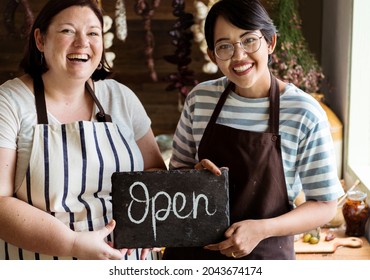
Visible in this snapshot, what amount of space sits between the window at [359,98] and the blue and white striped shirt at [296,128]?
1.49m

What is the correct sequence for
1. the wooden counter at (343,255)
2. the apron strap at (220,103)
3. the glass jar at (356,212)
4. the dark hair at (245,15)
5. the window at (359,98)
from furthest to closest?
the window at (359,98) < the glass jar at (356,212) < the wooden counter at (343,255) < the apron strap at (220,103) < the dark hair at (245,15)

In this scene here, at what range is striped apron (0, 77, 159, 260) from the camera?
4.33ft

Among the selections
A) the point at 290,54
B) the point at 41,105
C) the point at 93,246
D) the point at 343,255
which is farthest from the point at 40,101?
the point at 290,54

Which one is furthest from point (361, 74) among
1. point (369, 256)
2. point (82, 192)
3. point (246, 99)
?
point (82, 192)

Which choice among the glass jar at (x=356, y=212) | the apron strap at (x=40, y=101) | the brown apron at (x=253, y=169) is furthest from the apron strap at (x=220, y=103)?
the glass jar at (x=356, y=212)

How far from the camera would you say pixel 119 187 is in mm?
1257

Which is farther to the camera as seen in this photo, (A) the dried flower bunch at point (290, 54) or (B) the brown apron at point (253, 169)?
(A) the dried flower bunch at point (290, 54)

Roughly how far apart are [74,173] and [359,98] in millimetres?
1794

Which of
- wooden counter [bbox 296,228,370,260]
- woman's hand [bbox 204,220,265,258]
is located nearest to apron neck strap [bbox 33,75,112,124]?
woman's hand [bbox 204,220,265,258]

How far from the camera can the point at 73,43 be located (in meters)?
1.33

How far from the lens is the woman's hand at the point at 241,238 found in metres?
1.25

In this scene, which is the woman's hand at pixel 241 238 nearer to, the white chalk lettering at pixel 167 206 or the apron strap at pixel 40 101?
the white chalk lettering at pixel 167 206

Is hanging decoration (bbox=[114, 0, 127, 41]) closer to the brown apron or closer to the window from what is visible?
the window

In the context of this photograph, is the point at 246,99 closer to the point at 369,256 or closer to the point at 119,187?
the point at 119,187
